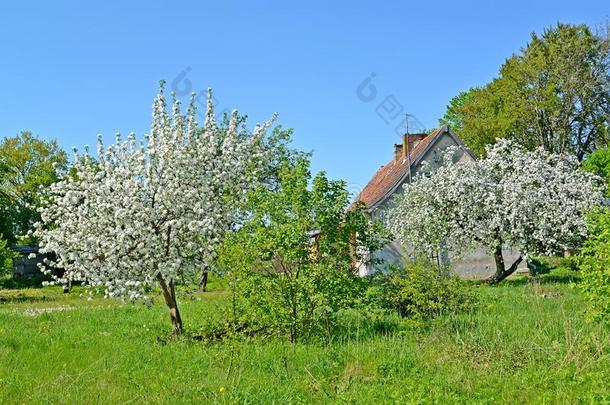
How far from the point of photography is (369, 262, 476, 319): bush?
10625 mm

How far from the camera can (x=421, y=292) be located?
1080 cm

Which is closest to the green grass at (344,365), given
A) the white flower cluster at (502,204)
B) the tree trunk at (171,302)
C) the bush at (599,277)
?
the bush at (599,277)

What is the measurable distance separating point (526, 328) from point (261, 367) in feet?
14.8

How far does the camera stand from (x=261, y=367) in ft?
25.8

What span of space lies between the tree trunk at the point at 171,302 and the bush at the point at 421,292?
3978 mm

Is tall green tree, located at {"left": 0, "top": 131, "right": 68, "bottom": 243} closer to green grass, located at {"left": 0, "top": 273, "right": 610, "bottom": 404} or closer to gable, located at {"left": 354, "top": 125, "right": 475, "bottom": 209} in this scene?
gable, located at {"left": 354, "top": 125, "right": 475, "bottom": 209}

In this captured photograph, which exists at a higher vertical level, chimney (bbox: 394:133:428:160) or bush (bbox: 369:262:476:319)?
chimney (bbox: 394:133:428:160)

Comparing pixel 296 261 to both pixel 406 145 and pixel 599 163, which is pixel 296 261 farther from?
pixel 599 163

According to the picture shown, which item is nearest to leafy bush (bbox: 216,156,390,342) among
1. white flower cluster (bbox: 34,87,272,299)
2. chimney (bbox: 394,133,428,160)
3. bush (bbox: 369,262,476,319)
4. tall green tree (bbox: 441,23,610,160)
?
bush (bbox: 369,262,476,319)

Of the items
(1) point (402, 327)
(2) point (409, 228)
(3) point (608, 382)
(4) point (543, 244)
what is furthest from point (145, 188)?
(4) point (543, 244)

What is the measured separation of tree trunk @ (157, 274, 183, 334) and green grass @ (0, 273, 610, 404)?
41cm

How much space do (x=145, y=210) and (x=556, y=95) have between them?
30024 mm

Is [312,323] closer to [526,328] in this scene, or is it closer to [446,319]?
[446,319]

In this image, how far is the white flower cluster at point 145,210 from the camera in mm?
12781
